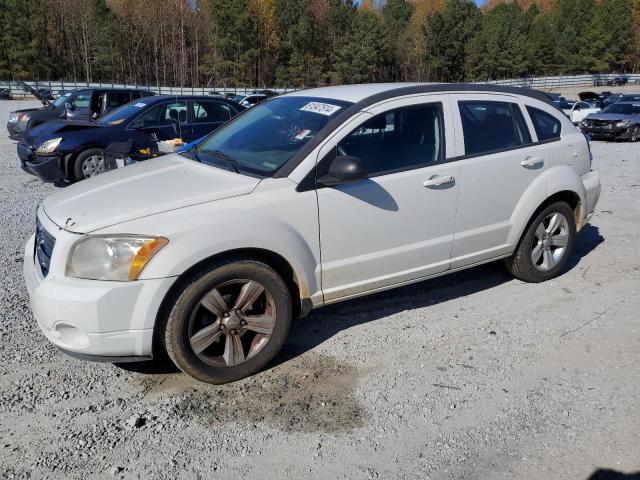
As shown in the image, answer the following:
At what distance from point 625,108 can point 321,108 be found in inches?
734

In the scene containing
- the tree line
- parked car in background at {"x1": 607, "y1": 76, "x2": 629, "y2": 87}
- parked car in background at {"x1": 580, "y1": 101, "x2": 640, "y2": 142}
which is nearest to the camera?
parked car in background at {"x1": 580, "y1": 101, "x2": 640, "y2": 142}

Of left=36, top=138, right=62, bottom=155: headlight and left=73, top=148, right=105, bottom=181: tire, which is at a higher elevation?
left=36, top=138, right=62, bottom=155: headlight

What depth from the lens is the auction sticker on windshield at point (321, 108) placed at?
393cm

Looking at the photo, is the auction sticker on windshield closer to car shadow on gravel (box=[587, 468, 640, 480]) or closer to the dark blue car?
car shadow on gravel (box=[587, 468, 640, 480])

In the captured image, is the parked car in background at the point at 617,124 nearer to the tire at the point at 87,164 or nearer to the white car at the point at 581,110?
the white car at the point at 581,110

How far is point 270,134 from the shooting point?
4.13 metres

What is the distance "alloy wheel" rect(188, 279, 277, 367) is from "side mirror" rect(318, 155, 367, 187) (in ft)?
2.60

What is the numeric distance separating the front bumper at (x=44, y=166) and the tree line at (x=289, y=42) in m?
69.2

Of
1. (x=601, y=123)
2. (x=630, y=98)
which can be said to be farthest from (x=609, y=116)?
(x=630, y=98)

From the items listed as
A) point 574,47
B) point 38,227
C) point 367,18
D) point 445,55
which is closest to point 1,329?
point 38,227

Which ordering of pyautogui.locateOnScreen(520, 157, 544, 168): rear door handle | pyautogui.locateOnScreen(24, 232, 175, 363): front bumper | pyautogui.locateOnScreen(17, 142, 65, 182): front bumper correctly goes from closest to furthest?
1. pyautogui.locateOnScreen(24, 232, 175, 363): front bumper
2. pyautogui.locateOnScreen(520, 157, 544, 168): rear door handle
3. pyautogui.locateOnScreen(17, 142, 65, 182): front bumper

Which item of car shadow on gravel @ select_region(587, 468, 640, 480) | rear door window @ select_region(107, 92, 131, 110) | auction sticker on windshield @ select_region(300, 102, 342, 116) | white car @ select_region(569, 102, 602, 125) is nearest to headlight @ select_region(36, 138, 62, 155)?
auction sticker on windshield @ select_region(300, 102, 342, 116)

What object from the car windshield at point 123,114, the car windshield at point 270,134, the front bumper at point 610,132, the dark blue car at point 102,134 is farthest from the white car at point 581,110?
the car windshield at point 270,134

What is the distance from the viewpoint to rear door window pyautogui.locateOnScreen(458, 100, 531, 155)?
14.2 feet
